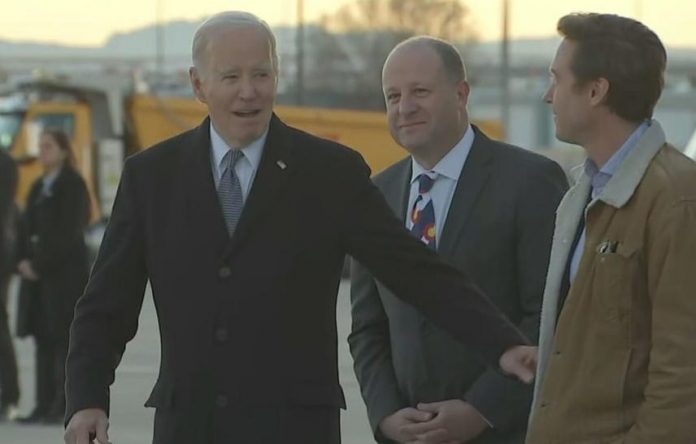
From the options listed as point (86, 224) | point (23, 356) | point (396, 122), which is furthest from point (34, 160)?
point (396, 122)

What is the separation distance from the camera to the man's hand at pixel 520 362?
173 inches

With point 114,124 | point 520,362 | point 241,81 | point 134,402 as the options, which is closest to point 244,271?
point 241,81

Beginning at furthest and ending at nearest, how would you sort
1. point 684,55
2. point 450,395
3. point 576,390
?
point 684,55, point 450,395, point 576,390

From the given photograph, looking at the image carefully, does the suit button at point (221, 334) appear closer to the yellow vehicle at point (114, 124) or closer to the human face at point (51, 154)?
the human face at point (51, 154)

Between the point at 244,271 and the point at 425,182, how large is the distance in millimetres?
925

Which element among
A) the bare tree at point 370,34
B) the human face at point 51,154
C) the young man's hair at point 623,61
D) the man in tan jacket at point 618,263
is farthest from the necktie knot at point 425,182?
the bare tree at point 370,34

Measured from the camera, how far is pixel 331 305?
4.46m

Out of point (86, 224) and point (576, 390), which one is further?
point (86, 224)

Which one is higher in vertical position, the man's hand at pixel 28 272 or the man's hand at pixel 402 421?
the man's hand at pixel 402 421

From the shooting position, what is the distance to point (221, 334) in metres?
4.36

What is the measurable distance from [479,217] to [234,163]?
816mm

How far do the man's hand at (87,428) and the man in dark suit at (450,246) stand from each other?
83 cm

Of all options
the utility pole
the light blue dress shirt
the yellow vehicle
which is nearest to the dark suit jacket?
the light blue dress shirt

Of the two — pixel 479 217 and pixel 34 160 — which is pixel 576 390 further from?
pixel 34 160
